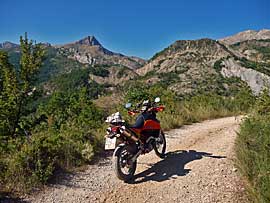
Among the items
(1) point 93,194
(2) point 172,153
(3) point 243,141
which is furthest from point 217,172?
(1) point 93,194

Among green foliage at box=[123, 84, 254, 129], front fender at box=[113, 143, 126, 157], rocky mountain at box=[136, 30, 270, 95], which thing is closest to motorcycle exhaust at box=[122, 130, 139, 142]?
front fender at box=[113, 143, 126, 157]

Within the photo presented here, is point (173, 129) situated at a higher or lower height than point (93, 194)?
higher

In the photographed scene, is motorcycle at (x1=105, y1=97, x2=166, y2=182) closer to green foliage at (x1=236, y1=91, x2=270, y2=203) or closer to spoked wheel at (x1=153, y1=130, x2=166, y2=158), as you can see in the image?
spoked wheel at (x1=153, y1=130, x2=166, y2=158)

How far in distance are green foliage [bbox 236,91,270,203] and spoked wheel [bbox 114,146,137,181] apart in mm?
1818

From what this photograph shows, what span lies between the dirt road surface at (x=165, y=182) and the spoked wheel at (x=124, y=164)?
150 millimetres

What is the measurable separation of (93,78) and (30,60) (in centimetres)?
12541

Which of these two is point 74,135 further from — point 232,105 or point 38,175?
point 232,105

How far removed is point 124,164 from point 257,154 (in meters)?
2.14

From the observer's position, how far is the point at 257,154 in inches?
176

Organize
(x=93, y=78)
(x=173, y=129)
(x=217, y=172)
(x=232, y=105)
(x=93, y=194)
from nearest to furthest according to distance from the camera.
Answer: (x=93, y=194)
(x=217, y=172)
(x=173, y=129)
(x=232, y=105)
(x=93, y=78)

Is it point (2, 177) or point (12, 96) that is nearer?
point (2, 177)

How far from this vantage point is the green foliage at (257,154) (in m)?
3.75

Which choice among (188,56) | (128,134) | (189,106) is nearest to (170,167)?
(128,134)

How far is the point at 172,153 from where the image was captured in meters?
6.82
